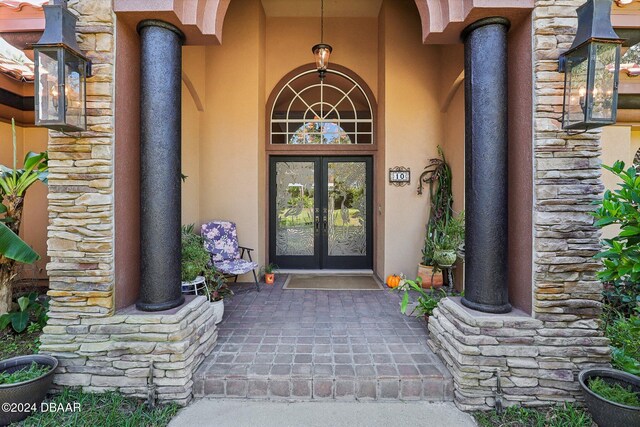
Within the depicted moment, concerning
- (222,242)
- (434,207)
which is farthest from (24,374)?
(434,207)

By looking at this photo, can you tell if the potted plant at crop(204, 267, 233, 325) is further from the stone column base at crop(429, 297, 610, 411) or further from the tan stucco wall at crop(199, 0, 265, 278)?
the stone column base at crop(429, 297, 610, 411)

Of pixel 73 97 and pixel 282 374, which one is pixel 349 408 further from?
pixel 73 97

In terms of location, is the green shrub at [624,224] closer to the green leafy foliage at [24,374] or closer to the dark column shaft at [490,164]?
the dark column shaft at [490,164]

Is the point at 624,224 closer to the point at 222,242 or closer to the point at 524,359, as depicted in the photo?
the point at 524,359

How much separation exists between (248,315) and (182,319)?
1347 millimetres

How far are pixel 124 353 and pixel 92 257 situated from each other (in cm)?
80

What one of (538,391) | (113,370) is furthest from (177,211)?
(538,391)

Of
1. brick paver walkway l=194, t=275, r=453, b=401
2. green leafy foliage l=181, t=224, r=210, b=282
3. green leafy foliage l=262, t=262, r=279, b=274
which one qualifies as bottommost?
brick paver walkway l=194, t=275, r=453, b=401

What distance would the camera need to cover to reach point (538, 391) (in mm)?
2471

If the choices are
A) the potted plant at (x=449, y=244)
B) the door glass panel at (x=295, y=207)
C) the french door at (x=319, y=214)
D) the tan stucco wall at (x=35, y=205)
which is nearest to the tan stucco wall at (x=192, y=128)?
the french door at (x=319, y=214)

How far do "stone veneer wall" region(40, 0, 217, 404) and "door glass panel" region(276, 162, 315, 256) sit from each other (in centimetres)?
374

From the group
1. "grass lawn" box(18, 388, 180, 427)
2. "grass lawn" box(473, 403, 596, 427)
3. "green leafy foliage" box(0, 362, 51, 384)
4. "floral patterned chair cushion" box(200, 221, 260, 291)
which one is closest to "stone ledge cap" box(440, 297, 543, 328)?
"grass lawn" box(473, 403, 596, 427)

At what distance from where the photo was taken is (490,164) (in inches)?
104

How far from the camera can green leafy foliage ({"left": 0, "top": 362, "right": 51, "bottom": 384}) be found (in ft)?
7.47
